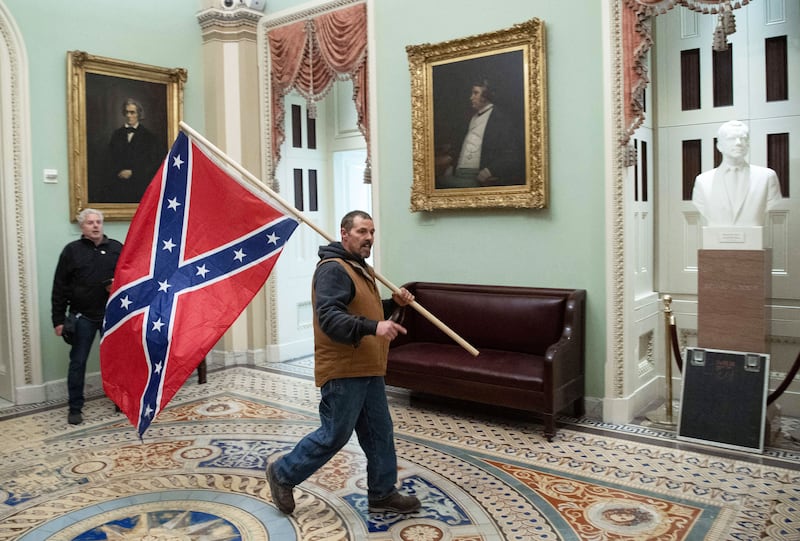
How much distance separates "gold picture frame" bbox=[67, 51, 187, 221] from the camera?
6.48 metres

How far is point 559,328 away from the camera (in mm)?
5477

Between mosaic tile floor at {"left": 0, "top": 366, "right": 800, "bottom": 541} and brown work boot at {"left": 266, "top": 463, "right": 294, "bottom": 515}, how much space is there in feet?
0.26

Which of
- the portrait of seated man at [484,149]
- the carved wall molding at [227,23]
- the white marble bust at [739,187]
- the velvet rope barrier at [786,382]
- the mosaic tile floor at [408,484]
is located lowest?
the mosaic tile floor at [408,484]

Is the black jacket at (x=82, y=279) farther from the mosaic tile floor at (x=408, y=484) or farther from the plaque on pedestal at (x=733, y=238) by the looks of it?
the plaque on pedestal at (x=733, y=238)

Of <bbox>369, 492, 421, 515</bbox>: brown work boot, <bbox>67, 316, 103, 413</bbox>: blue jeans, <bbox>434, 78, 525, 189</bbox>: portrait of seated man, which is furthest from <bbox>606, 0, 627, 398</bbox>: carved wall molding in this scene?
<bbox>67, 316, 103, 413</bbox>: blue jeans

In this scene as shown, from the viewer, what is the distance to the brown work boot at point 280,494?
362 centimetres

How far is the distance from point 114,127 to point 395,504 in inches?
193

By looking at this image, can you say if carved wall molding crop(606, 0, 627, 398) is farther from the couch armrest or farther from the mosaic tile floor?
the mosaic tile floor

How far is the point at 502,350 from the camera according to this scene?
5746mm

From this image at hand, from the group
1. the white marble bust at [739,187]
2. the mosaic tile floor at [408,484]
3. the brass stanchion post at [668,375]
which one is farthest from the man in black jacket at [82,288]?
the white marble bust at [739,187]

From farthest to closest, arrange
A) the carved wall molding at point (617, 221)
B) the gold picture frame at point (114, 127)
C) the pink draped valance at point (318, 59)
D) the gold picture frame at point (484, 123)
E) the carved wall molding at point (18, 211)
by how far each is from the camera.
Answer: the pink draped valance at point (318, 59), the gold picture frame at point (114, 127), the carved wall molding at point (18, 211), the gold picture frame at point (484, 123), the carved wall molding at point (617, 221)

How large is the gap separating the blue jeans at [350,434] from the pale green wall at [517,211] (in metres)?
2.44

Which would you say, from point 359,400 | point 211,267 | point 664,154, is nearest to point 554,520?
point 359,400

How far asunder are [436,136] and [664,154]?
1944 mm
